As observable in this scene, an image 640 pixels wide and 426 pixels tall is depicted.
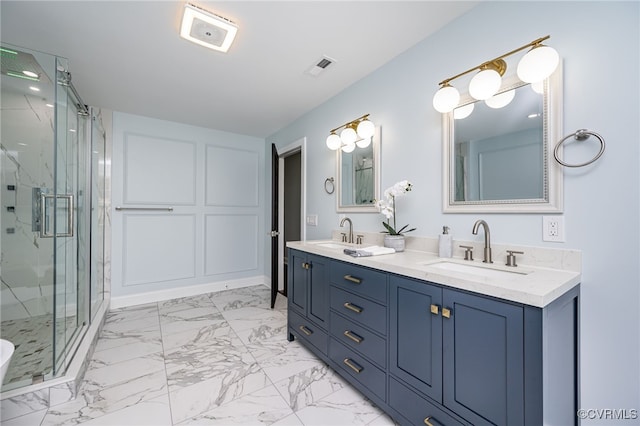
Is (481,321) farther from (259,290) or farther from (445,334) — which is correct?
(259,290)

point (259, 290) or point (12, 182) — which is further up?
point (12, 182)

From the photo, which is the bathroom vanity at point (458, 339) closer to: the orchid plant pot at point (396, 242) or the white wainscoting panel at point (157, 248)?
→ the orchid plant pot at point (396, 242)

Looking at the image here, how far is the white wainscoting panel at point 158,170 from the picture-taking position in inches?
128

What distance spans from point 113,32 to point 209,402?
246 cm

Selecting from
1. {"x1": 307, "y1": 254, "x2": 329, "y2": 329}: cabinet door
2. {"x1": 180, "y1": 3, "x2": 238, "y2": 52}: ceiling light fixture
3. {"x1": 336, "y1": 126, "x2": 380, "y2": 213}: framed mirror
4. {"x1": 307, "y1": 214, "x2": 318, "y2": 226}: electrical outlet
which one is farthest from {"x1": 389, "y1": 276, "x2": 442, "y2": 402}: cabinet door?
{"x1": 180, "y1": 3, "x2": 238, "y2": 52}: ceiling light fixture

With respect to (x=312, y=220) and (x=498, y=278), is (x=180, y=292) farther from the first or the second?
(x=498, y=278)

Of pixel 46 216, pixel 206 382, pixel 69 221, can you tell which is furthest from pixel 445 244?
pixel 46 216

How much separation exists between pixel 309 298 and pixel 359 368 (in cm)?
62

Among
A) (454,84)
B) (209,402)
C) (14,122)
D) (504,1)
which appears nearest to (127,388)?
(209,402)

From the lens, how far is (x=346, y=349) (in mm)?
1651

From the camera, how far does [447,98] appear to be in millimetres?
1528

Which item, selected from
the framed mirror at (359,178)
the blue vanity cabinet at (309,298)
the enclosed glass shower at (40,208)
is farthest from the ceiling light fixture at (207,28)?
the blue vanity cabinet at (309,298)

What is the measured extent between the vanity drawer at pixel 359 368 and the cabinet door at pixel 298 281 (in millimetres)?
425

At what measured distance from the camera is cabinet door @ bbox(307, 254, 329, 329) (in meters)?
1.83
